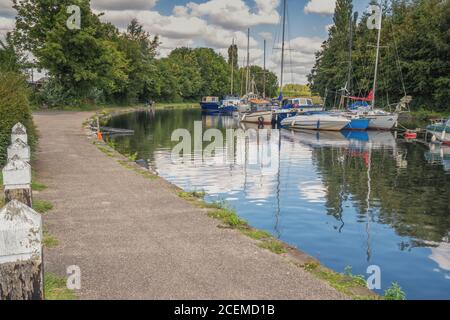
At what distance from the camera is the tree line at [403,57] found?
179 ft

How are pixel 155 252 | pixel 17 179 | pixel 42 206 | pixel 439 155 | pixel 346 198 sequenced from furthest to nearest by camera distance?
pixel 439 155 → pixel 346 198 → pixel 42 206 → pixel 155 252 → pixel 17 179

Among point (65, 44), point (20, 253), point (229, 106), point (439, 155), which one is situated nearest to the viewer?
point (20, 253)

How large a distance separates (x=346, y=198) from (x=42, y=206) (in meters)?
10.1

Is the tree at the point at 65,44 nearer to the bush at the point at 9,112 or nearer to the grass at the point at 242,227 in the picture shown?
the bush at the point at 9,112

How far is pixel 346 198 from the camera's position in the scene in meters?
15.6

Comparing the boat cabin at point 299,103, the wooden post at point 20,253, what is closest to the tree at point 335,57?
the boat cabin at point 299,103

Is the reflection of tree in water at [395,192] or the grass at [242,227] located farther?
the reflection of tree in water at [395,192]

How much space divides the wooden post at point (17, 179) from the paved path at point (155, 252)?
→ 103 cm

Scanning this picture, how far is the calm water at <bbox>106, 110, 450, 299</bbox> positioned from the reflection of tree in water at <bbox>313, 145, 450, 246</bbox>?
0.03 m

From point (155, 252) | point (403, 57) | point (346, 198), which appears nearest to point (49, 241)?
point (155, 252)

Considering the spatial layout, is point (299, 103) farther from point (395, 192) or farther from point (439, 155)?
point (395, 192)
